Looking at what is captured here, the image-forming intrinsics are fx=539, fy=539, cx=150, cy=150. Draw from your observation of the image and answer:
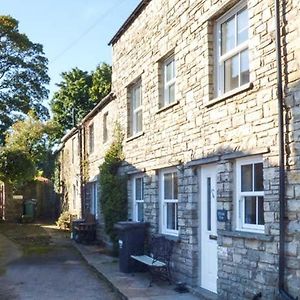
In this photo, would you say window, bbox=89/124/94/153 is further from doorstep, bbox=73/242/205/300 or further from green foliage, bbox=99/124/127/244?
doorstep, bbox=73/242/205/300

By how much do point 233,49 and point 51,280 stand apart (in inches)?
258

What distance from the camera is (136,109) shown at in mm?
14734

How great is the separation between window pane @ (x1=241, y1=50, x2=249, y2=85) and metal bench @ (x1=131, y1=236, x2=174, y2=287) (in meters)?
3.98

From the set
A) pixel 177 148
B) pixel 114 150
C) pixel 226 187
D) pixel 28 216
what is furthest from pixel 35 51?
pixel 226 187

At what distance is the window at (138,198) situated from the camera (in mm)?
14055

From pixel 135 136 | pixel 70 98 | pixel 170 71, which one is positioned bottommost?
pixel 135 136

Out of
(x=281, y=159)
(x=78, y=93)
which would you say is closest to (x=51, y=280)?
(x=281, y=159)

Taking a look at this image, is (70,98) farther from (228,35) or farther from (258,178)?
(258,178)

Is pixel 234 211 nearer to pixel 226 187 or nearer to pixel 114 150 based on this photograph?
pixel 226 187

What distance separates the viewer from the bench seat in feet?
35.6

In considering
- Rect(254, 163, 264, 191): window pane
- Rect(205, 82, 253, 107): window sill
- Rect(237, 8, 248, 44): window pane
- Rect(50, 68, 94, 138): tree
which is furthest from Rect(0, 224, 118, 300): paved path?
Rect(50, 68, 94, 138): tree

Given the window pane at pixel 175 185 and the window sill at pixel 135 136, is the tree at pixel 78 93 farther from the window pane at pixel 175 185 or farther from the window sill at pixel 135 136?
the window pane at pixel 175 185

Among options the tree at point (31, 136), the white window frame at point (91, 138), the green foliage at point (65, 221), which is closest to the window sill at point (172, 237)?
the white window frame at point (91, 138)

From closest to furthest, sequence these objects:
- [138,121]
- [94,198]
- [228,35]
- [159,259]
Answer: [228,35] → [159,259] → [138,121] → [94,198]
